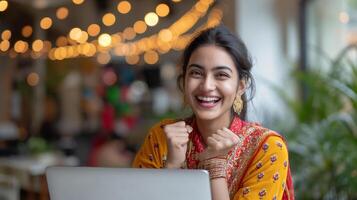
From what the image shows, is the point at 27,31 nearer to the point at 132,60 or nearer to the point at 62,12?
the point at 62,12

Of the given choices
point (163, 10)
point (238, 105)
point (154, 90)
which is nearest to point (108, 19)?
point (163, 10)

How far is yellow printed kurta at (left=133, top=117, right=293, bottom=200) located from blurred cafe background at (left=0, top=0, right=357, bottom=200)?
0.23 m

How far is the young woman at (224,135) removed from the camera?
1.45m

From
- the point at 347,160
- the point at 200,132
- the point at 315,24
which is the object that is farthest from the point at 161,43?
the point at 200,132

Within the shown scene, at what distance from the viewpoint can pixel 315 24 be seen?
19.1ft

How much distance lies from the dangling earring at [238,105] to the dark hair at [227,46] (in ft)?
0.16

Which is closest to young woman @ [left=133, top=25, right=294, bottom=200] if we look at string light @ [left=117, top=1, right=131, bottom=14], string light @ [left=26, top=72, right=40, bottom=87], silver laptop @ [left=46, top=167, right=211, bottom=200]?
silver laptop @ [left=46, top=167, right=211, bottom=200]

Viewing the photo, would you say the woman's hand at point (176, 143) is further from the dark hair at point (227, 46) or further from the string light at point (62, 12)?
Answer: the string light at point (62, 12)

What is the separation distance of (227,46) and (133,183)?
1.51 feet

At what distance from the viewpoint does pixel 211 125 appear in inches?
61.3

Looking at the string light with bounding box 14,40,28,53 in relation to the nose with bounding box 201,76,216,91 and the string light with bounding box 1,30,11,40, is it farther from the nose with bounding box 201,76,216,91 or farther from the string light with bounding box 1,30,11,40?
the nose with bounding box 201,76,216,91

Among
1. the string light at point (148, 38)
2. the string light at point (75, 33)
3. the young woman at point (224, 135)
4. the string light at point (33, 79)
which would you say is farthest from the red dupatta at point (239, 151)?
the string light at point (33, 79)

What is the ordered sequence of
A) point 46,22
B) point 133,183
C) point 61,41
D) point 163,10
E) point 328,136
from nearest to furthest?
point 133,183
point 328,136
point 46,22
point 163,10
point 61,41

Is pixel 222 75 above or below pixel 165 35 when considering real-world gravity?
below
